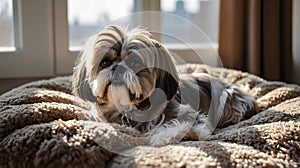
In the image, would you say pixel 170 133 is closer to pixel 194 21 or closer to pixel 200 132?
pixel 200 132

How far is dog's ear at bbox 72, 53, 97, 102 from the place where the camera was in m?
1.70

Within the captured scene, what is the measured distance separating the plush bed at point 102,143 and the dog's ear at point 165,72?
232mm

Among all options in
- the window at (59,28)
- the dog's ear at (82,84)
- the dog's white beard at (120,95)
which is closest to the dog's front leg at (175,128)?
the dog's white beard at (120,95)

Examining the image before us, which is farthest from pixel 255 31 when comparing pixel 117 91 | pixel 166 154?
pixel 166 154

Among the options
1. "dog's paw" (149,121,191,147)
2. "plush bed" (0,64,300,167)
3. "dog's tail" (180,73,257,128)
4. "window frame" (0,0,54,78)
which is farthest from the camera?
"window frame" (0,0,54,78)

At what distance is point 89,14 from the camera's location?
8.21 ft

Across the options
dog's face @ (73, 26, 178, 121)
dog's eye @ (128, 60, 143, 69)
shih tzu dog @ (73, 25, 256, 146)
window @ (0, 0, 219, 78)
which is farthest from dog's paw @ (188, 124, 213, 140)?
window @ (0, 0, 219, 78)

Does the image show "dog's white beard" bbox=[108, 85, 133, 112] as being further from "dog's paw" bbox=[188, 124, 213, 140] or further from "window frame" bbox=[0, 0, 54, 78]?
"window frame" bbox=[0, 0, 54, 78]

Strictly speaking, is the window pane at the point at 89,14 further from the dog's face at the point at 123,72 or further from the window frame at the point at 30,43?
the dog's face at the point at 123,72

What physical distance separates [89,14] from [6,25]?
1.40 ft

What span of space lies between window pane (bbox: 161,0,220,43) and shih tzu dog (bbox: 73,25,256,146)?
0.88 meters

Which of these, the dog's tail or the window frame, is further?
the window frame

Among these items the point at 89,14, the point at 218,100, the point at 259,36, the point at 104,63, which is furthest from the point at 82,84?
the point at 259,36

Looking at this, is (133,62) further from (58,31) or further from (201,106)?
(58,31)
